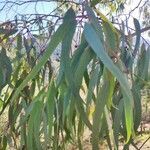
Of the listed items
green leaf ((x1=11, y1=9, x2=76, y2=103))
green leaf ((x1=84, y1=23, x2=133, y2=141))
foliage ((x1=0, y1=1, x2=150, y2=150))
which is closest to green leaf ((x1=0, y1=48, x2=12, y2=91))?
foliage ((x1=0, y1=1, x2=150, y2=150))

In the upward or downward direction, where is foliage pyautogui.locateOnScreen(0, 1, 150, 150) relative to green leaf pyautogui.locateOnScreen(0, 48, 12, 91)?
downward

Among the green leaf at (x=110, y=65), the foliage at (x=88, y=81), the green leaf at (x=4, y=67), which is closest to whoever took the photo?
the green leaf at (x=110, y=65)

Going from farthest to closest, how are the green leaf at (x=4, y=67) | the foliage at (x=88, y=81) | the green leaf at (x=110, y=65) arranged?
the green leaf at (x=4, y=67)
the foliage at (x=88, y=81)
the green leaf at (x=110, y=65)

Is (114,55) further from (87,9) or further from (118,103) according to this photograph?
(118,103)

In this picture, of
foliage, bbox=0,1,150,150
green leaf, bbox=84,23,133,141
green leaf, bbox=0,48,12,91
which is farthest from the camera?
green leaf, bbox=0,48,12,91

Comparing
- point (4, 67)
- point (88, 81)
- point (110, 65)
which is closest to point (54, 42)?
point (110, 65)

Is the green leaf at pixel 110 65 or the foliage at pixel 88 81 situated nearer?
the green leaf at pixel 110 65

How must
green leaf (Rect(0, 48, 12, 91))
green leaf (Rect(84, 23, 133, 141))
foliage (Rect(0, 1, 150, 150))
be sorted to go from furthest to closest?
green leaf (Rect(0, 48, 12, 91)) < foliage (Rect(0, 1, 150, 150)) < green leaf (Rect(84, 23, 133, 141))

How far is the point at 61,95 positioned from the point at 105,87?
1.03 feet

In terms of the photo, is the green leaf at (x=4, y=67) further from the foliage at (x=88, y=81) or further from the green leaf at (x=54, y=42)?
the green leaf at (x=54, y=42)

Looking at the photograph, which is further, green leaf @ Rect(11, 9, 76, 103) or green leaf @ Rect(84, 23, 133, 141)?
green leaf @ Rect(11, 9, 76, 103)

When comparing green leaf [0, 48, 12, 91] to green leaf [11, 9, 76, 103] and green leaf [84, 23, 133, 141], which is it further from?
green leaf [84, 23, 133, 141]

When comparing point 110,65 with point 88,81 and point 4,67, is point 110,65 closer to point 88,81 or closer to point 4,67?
point 88,81

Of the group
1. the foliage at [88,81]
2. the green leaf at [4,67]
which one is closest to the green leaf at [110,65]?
the foliage at [88,81]
